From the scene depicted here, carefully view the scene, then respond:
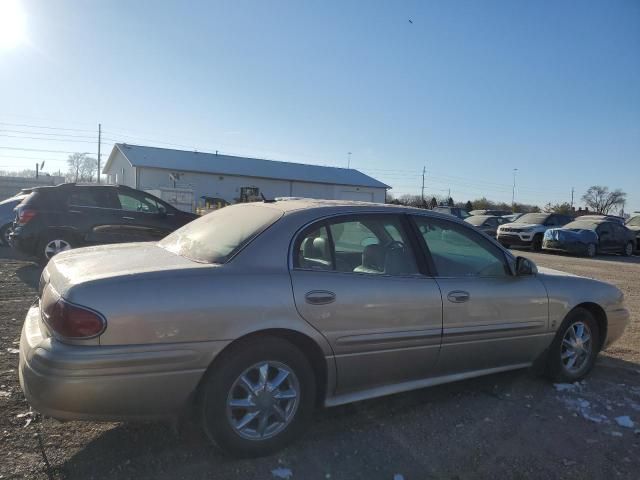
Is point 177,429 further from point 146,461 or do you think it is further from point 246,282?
point 246,282

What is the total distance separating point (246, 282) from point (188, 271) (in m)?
0.34

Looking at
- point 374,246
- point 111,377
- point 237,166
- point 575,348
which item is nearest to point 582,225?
point 575,348

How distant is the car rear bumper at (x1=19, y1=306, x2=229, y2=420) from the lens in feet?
8.66

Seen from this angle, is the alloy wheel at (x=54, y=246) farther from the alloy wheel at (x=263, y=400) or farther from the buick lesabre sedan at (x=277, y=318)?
the alloy wheel at (x=263, y=400)

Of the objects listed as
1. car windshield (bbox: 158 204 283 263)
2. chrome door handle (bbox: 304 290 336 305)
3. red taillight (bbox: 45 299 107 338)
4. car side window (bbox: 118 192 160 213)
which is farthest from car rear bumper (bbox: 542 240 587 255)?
red taillight (bbox: 45 299 107 338)

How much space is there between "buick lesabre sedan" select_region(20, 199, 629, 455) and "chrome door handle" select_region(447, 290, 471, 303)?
0.04ft

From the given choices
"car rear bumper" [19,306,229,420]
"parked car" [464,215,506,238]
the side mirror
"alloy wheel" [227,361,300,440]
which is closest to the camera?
"car rear bumper" [19,306,229,420]

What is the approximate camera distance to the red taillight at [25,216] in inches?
347

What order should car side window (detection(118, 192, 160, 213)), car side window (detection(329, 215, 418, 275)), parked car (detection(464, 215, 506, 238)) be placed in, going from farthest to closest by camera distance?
parked car (detection(464, 215, 506, 238)) < car side window (detection(118, 192, 160, 213)) < car side window (detection(329, 215, 418, 275))

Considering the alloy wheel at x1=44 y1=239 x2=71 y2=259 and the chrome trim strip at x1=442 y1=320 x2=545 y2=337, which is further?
the alloy wheel at x1=44 y1=239 x2=71 y2=259

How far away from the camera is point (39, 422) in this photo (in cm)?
344

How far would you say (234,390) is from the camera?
9.90ft

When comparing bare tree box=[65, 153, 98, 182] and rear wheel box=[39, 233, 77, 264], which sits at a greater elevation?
bare tree box=[65, 153, 98, 182]

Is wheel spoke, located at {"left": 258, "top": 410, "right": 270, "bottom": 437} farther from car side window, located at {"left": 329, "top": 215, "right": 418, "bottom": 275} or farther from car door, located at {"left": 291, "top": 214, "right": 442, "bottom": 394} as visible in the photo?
car side window, located at {"left": 329, "top": 215, "right": 418, "bottom": 275}
